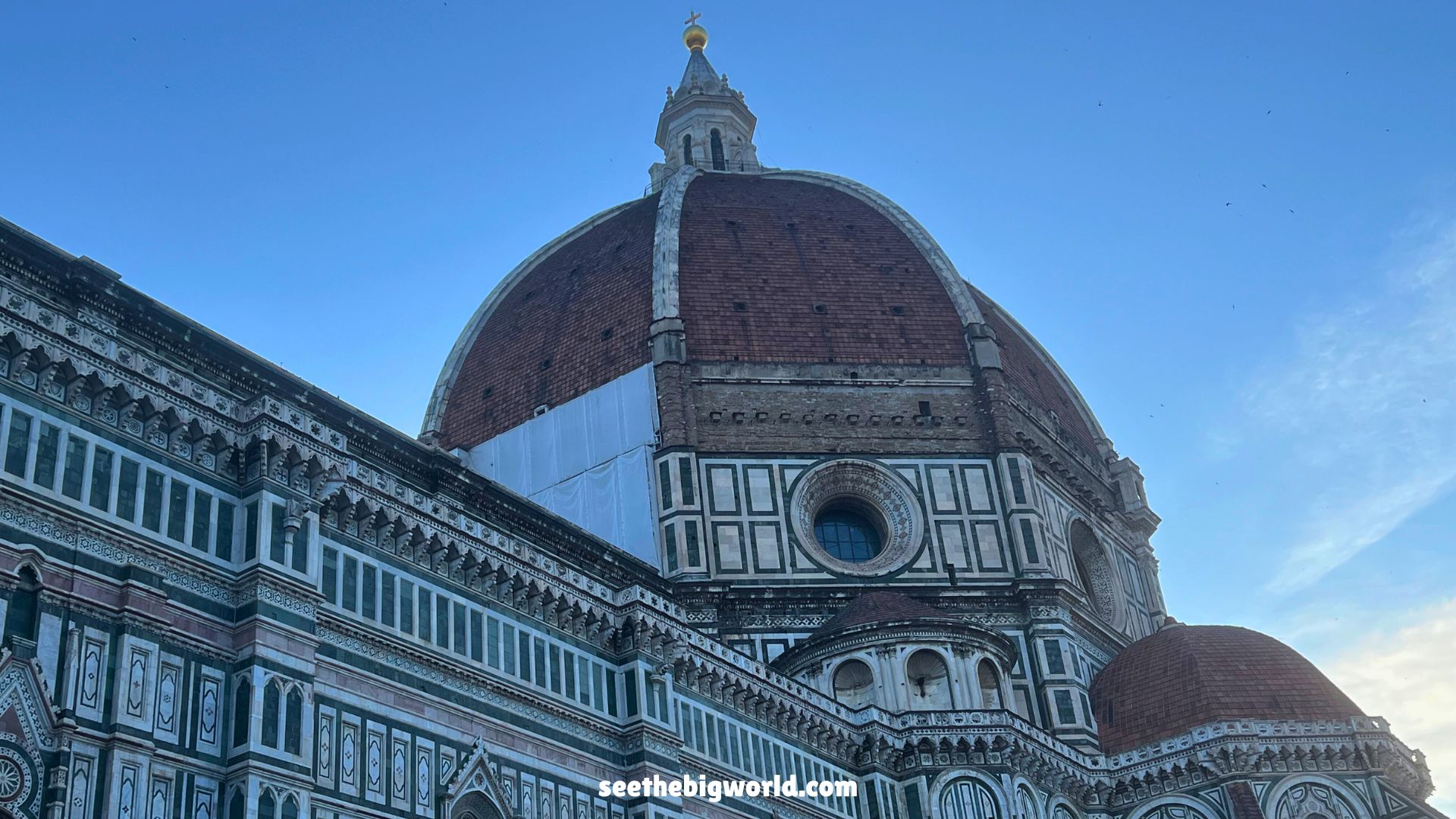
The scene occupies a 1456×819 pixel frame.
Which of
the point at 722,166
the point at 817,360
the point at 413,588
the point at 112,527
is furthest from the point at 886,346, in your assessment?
the point at 112,527

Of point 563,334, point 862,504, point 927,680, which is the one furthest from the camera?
point 563,334

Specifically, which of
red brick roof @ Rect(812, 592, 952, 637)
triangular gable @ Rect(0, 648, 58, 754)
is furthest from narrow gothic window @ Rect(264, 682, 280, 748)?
red brick roof @ Rect(812, 592, 952, 637)

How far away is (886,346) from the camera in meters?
48.9

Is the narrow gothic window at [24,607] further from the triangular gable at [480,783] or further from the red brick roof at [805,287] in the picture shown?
the red brick roof at [805,287]

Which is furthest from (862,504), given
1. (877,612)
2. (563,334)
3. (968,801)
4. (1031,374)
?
(563,334)

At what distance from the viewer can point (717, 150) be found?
218ft

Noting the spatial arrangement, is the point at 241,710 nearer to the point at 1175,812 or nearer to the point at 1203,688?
the point at 1175,812

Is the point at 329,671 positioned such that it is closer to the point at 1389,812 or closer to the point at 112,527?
the point at 112,527

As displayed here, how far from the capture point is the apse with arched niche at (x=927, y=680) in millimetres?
38375

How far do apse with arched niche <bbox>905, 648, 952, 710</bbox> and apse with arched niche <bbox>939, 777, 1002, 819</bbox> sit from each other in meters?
2.05

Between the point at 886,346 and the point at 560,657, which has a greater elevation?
the point at 886,346

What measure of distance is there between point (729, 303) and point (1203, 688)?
60.0 feet

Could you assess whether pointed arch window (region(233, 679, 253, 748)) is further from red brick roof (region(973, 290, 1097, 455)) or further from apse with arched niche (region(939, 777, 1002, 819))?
red brick roof (region(973, 290, 1097, 455))

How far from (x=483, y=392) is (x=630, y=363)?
6.75 metres
